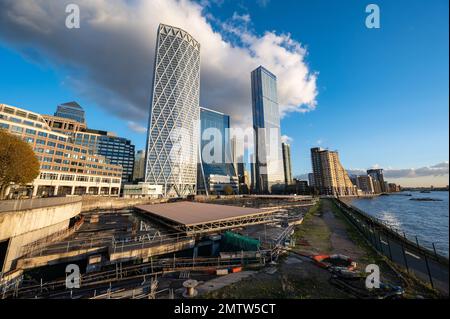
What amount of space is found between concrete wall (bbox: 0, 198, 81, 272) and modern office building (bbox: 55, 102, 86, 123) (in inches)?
7791

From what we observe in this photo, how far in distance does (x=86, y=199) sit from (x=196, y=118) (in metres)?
108

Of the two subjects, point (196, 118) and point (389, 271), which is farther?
point (196, 118)

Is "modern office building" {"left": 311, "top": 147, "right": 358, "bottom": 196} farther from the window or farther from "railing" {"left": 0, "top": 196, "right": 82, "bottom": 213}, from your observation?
the window

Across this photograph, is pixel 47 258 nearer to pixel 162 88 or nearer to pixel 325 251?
pixel 325 251

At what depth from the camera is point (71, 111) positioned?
175000 millimetres

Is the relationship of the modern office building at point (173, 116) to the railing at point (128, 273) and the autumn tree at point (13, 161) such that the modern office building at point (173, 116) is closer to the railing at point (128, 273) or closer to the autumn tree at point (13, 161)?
the autumn tree at point (13, 161)

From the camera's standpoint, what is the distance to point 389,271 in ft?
43.9

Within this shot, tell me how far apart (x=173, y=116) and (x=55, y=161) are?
7104 centimetres

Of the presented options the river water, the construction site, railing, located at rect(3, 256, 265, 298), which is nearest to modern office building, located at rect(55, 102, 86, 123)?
the construction site

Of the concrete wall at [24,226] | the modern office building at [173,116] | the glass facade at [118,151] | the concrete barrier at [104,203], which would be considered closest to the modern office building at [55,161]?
the concrete barrier at [104,203]

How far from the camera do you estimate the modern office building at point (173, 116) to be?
120 m

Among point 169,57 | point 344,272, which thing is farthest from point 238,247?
point 169,57

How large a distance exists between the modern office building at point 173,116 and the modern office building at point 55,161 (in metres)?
28.1
